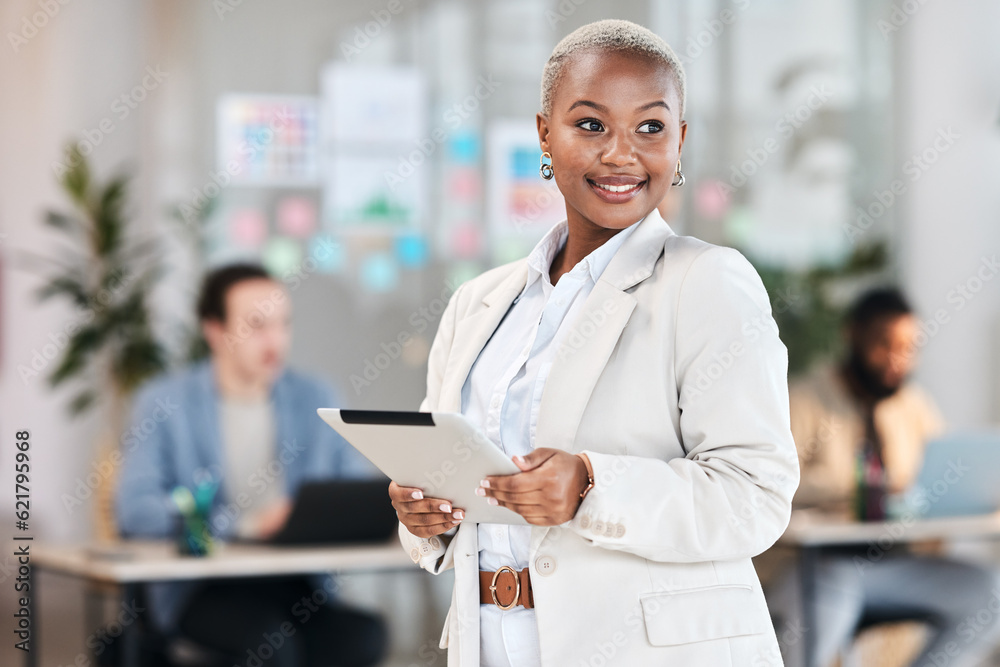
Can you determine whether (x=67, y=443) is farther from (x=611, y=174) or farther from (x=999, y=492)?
(x=611, y=174)

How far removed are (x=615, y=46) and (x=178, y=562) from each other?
227 centimetres

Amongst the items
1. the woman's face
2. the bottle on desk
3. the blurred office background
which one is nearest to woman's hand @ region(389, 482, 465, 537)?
the woman's face

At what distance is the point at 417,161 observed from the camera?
5727mm

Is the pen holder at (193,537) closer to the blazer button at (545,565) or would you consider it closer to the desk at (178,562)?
the desk at (178,562)

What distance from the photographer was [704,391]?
1.25m

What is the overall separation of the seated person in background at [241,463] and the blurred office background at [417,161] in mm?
1444

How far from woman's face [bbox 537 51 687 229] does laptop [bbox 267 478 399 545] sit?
1.94 meters

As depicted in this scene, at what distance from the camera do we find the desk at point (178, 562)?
300 centimetres

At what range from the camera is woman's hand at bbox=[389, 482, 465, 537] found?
1.31 m

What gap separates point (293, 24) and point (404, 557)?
352 cm

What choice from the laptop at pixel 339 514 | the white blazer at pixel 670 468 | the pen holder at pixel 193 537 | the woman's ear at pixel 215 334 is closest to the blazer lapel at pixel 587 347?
the white blazer at pixel 670 468

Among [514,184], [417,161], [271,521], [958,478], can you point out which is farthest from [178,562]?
[514,184]

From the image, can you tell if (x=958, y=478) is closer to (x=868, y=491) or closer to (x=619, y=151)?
(x=868, y=491)

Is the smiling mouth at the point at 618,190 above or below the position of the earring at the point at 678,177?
below
